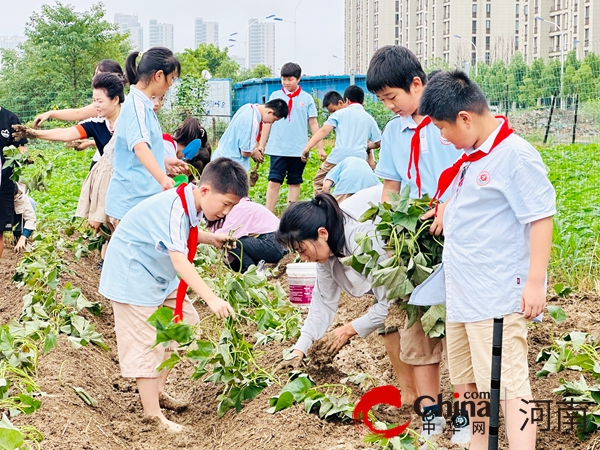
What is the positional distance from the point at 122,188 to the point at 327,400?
220cm

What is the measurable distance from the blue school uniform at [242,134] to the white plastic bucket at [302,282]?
2.27 m

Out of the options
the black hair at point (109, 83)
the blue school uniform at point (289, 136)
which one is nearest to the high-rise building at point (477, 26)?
the blue school uniform at point (289, 136)

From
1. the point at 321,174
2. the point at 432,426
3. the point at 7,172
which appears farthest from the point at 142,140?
the point at 321,174

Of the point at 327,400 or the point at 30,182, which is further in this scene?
the point at 30,182

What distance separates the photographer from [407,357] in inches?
142

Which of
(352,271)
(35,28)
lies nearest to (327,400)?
(352,271)

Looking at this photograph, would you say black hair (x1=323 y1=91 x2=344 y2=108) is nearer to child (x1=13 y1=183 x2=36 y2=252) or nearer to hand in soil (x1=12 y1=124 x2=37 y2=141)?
child (x1=13 y1=183 x2=36 y2=252)

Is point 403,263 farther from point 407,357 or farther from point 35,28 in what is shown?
point 35,28

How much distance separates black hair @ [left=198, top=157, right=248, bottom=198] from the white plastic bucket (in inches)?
79.6

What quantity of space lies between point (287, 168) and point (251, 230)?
8.26ft

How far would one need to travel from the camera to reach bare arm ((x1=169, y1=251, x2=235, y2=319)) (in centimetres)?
341

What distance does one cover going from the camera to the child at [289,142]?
891 centimetres

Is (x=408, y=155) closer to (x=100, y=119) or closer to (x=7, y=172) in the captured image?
(x=100, y=119)

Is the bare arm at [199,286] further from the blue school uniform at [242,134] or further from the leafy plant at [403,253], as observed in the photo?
the blue school uniform at [242,134]
